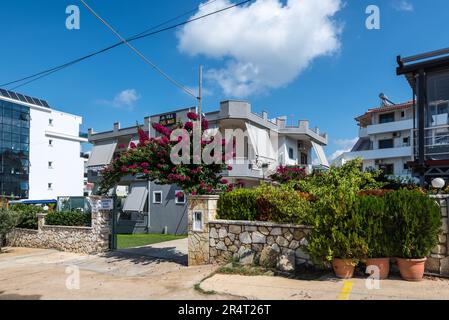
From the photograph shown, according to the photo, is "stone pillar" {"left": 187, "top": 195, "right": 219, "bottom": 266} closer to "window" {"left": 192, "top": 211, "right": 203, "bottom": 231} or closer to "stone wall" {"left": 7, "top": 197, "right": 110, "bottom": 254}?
"window" {"left": 192, "top": 211, "right": 203, "bottom": 231}

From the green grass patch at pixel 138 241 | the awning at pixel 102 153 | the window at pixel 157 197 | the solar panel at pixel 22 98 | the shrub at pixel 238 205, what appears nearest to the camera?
the shrub at pixel 238 205

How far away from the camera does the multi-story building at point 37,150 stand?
53.2m

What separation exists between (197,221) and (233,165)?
1149cm

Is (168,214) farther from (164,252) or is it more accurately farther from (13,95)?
(13,95)

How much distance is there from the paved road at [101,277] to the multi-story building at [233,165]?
295 inches

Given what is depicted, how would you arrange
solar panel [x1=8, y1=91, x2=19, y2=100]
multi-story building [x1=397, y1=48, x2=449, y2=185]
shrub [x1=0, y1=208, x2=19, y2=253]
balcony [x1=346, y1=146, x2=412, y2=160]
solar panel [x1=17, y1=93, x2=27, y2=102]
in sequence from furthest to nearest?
solar panel [x1=17, y1=93, x2=27, y2=102], solar panel [x1=8, y1=91, x2=19, y2=100], balcony [x1=346, y1=146, x2=412, y2=160], shrub [x1=0, y1=208, x2=19, y2=253], multi-story building [x1=397, y1=48, x2=449, y2=185]

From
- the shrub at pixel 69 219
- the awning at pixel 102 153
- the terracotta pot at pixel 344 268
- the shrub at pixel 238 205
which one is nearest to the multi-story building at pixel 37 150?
the awning at pixel 102 153

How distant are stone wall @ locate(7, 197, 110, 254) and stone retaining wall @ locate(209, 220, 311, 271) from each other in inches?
248

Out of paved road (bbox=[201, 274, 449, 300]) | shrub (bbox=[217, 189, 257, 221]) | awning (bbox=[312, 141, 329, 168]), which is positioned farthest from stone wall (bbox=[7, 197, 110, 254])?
awning (bbox=[312, 141, 329, 168])

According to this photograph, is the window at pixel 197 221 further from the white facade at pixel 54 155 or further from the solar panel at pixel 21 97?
the solar panel at pixel 21 97

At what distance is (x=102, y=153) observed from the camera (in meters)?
29.7

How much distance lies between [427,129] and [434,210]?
5.98 metres

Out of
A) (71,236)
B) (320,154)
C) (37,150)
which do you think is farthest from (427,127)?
(37,150)

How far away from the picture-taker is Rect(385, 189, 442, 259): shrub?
7113 millimetres
